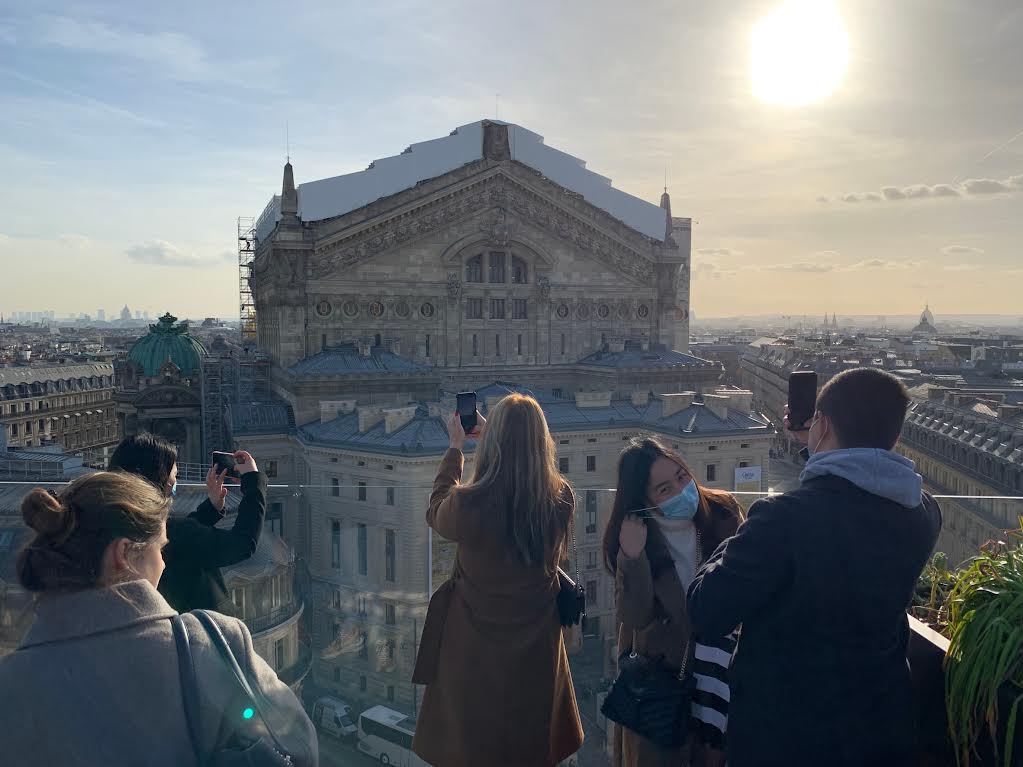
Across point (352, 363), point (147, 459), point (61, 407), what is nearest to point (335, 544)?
point (147, 459)

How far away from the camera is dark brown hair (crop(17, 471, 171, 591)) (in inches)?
133

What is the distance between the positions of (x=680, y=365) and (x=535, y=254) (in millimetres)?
7693

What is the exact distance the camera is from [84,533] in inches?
135

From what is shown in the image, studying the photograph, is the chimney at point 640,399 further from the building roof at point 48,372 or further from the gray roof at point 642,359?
the building roof at point 48,372

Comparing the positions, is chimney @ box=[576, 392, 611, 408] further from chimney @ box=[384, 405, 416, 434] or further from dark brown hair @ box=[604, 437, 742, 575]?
dark brown hair @ box=[604, 437, 742, 575]

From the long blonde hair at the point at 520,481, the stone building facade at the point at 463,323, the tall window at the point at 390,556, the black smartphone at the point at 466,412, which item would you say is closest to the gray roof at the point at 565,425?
the stone building facade at the point at 463,323

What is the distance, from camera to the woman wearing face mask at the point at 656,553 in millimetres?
5195

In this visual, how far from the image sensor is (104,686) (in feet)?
10.8

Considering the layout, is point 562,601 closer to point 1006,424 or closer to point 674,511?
point 674,511

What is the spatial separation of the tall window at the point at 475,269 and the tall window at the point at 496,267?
442mm

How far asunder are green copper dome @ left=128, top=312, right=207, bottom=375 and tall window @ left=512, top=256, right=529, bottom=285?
1400 cm

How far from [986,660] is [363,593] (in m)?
4.86

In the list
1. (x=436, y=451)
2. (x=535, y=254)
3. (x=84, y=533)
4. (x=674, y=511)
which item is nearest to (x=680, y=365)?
(x=535, y=254)

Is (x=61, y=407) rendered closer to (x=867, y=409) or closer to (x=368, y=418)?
(x=368, y=418)
